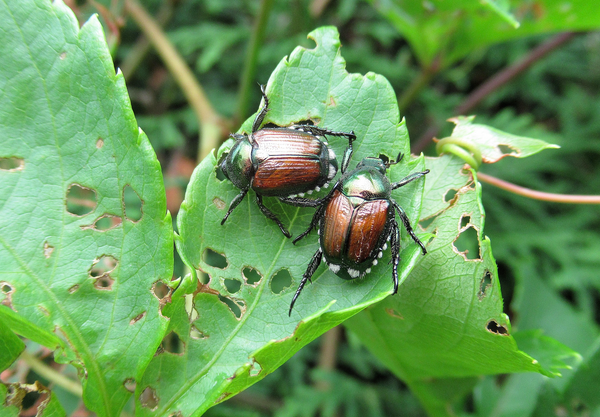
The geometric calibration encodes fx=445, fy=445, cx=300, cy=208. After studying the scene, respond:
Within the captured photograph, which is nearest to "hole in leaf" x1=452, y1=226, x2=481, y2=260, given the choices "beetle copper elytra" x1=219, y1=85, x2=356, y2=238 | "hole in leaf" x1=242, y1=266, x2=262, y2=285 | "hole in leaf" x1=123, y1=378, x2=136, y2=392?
"beetle copper elytra" x1=219, y1=85, x2=356, y2=238

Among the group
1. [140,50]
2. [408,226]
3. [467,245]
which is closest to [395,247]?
[408,226]

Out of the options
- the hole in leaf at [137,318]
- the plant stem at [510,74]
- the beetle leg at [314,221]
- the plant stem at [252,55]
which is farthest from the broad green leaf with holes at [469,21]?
the hole in leaf at [137,318]

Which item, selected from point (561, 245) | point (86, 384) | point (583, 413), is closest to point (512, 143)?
point (583, 413)

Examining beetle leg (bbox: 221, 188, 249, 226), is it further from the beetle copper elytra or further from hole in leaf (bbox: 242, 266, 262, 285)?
hole in leaf (bbox: 242, 266, 262, 285)

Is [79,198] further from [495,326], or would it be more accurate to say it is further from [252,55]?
[495,326]

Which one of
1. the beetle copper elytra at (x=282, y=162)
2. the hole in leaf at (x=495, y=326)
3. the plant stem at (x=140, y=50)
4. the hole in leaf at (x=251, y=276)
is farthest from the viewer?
the plant stem at (x=140, y=50)

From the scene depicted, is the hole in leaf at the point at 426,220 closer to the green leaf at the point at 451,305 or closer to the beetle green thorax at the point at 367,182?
the green leaf at the point at 451,305
